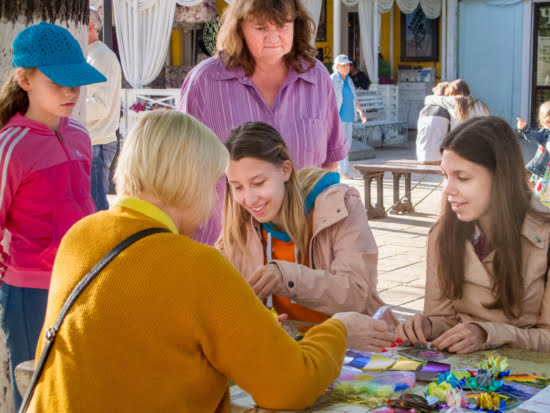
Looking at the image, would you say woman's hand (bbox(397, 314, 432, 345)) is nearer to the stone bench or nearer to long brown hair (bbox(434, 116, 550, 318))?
long brown hair (bbox(434, 116, 550, 318))

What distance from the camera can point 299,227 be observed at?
121 inches

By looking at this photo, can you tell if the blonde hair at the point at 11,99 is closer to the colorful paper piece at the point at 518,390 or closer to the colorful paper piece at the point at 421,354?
the colorful paper piece at the point at 421,354

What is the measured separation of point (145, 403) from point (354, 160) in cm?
1349

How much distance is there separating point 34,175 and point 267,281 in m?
1.03

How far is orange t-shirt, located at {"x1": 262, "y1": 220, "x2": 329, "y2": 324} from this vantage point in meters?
3.07

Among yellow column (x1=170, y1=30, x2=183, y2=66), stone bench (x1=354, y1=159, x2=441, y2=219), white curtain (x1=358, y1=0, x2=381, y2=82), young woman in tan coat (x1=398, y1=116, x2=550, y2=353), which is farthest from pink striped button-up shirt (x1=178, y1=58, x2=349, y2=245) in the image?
yellow column (x1=170, y1=30, x2=183, y2=66)

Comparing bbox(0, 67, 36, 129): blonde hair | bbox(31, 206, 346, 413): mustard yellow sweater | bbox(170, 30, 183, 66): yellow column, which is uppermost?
bbox(170, 30, 183, 66): yellow column

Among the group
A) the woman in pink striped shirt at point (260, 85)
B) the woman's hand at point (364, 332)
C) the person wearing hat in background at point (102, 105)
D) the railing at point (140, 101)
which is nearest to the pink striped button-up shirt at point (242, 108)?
the woman in pink striped shirt at point (260, 85)

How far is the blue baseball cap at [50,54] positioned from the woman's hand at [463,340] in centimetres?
170

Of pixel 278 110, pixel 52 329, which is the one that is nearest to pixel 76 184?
pixel 278 110

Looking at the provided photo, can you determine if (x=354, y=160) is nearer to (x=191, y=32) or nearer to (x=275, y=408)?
(x=191, y=32)

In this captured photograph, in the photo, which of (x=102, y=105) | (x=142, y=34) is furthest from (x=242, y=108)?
(x=142, y=34)

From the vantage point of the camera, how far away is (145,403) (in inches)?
67.6

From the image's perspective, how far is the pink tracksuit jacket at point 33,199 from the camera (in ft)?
9.77
